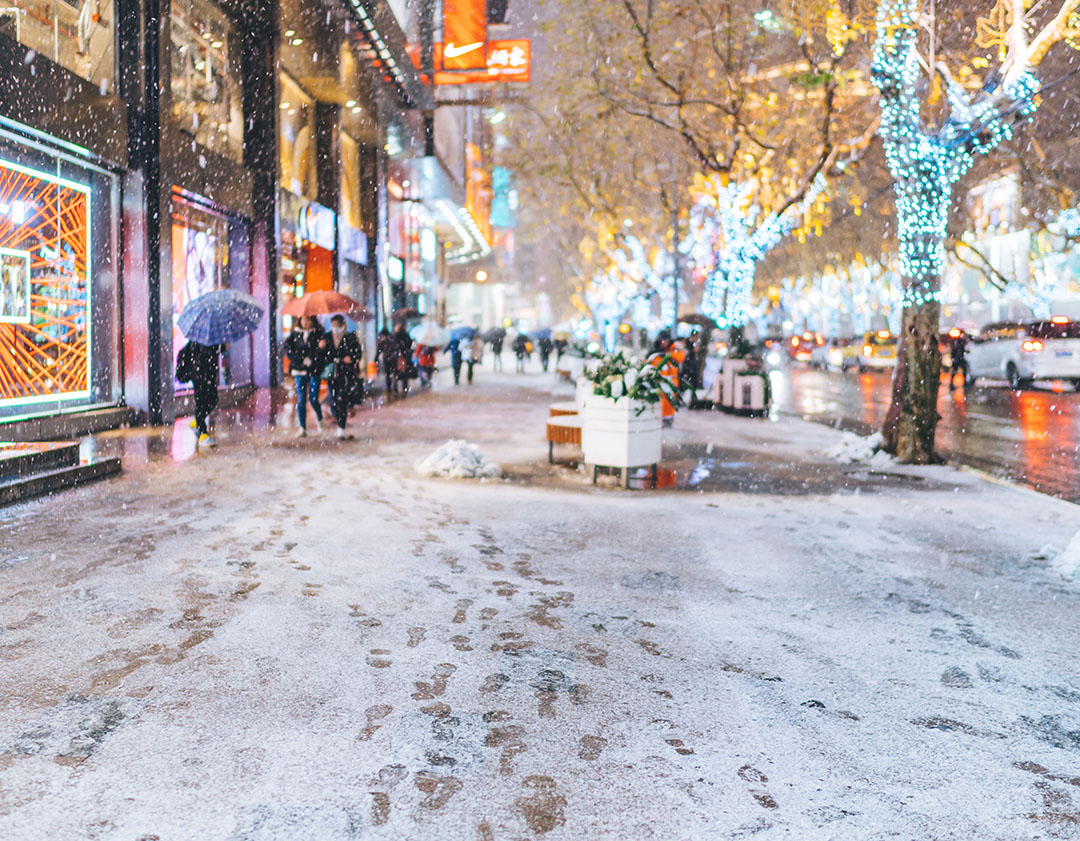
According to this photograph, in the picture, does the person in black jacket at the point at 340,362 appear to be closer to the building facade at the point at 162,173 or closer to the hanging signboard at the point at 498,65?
the building facade at the point at 162,173

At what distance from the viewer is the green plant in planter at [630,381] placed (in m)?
11.1

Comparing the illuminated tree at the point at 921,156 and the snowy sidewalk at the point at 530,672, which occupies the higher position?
the illuminated tree at the point at 921,156

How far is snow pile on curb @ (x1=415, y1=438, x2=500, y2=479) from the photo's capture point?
11.5 meters

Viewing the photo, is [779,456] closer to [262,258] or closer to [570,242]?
[262,258]

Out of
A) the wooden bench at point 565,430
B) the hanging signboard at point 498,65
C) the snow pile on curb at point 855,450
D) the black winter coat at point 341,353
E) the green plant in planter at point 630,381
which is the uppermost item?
the hanging signboard at point 498,65

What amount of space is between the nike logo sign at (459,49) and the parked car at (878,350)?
2072 cm

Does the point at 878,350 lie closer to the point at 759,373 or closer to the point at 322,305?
the point at 759,373

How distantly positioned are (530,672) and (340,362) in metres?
10.8

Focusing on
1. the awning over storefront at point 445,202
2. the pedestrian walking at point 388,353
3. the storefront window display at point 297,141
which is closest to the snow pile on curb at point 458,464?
the pedestrian walking at point 388,353

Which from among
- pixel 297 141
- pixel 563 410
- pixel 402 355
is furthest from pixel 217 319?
pixel 297 141

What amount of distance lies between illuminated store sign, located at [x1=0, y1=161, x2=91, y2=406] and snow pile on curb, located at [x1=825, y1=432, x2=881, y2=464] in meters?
10.3

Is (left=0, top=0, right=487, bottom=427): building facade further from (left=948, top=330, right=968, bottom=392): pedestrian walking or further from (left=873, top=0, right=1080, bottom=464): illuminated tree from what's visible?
(left=948, top=330, right=968, bottom=392): pedestrian walking

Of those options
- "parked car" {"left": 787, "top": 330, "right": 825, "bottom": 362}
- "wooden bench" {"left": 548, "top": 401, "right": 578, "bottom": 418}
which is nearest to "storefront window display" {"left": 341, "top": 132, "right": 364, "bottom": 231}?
"wooden bench" {"left": 548, "top": 401, "right": 578, "bottom": 418}

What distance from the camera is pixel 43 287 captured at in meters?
14.4
